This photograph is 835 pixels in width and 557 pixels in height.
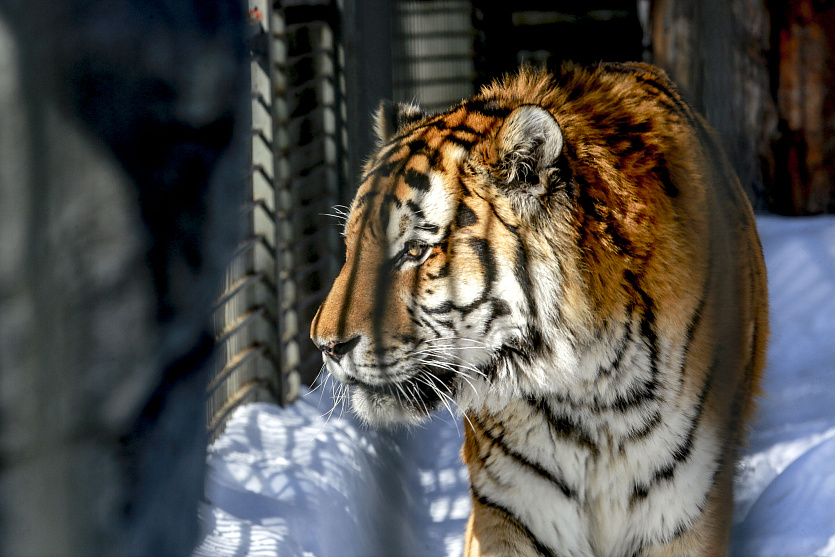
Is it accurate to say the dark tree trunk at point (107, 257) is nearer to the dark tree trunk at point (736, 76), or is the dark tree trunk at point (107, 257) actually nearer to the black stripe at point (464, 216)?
the black stripe at point (464, 216)

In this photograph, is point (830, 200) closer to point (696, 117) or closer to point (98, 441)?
Answer: point (696, 117)

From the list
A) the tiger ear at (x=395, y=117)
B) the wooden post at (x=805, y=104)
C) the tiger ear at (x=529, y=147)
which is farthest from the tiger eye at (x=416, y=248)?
the wooden post at (x=805, y=104)

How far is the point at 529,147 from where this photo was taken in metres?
1.58

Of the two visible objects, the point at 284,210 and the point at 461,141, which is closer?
the point at 461,141

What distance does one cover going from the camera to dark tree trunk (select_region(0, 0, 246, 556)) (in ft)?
2.09

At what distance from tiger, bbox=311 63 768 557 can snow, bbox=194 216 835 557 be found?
10.4 inches

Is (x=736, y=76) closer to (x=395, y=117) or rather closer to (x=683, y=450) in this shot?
(x=395, y=117)

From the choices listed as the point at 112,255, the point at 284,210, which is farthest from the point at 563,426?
the point at 284,210

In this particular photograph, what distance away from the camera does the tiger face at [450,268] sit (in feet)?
5.28

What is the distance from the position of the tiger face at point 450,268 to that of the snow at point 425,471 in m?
0.62

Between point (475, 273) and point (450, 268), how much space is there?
5 cm

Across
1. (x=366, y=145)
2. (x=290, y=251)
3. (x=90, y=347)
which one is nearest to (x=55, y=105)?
(x=90, y=347)

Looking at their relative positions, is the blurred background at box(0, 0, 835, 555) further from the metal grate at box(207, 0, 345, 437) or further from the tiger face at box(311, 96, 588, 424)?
the metal grate at box(207, 0, 345, 437)

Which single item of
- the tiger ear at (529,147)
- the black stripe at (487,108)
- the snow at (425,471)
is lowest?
the snow at (425,471)
